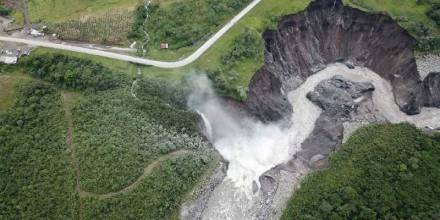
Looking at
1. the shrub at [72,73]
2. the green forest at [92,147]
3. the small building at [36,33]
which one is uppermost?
the small building at [36,33]

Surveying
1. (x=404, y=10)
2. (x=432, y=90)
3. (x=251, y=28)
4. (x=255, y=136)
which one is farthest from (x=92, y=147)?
(x=404, y=10)

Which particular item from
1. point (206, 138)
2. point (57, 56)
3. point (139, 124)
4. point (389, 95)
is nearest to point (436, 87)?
point (389, 95)

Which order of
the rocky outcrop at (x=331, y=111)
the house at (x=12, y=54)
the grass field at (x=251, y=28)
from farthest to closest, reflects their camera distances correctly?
1. the grass field at (x=251, y=28)
2. the rocky outcrop at (x=331, y=111)
3. the house at (x=12, y=54)

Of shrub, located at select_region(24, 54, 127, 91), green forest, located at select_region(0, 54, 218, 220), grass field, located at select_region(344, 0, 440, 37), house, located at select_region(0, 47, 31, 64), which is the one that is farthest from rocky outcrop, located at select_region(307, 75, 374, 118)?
house, located at select_region(0, 47, 31, 64)

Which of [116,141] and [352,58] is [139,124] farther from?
[352,58]

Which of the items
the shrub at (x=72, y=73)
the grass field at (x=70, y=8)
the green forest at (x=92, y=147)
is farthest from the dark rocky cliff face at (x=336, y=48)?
the grass field at (x=70, y=8)

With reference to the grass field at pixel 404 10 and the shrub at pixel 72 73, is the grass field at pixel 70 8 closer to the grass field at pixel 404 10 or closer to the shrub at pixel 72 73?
the shrub at pixel 72 73

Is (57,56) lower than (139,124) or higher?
higher
